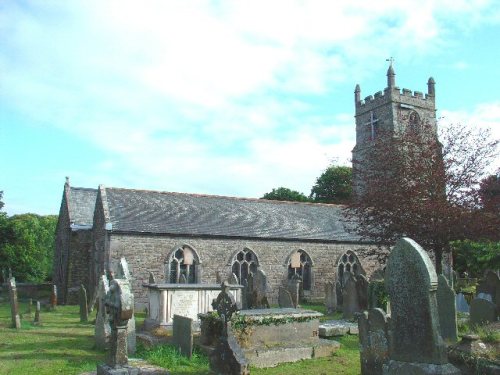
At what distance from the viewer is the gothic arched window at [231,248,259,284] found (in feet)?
77.2

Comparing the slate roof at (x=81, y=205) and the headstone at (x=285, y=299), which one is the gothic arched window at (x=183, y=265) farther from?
the headstone at (x=285, y=299)

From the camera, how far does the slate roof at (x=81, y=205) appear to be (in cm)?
2607

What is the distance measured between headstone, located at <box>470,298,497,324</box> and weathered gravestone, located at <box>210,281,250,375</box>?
5.83m

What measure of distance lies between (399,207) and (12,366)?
1264 centimetres

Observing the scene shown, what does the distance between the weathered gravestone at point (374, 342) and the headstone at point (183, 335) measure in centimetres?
352

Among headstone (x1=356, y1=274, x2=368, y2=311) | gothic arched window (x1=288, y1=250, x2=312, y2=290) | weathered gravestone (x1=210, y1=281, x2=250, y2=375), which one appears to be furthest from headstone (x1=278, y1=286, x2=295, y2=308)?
gothic arched window (x1=288, y1=250, x2=312, y2=290)

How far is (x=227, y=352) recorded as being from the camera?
8.58m

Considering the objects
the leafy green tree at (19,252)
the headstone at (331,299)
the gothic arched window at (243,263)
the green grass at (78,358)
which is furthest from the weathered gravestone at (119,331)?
the leafy green tree at (19,252)

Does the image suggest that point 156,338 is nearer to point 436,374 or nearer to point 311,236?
point 436,374

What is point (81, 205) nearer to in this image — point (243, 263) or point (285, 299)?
point (243, 263)

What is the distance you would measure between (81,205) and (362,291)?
18721mm

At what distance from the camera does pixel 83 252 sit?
82.8ft

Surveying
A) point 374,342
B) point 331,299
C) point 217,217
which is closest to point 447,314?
point 374,342

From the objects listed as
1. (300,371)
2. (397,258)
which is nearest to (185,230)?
(300,371)
